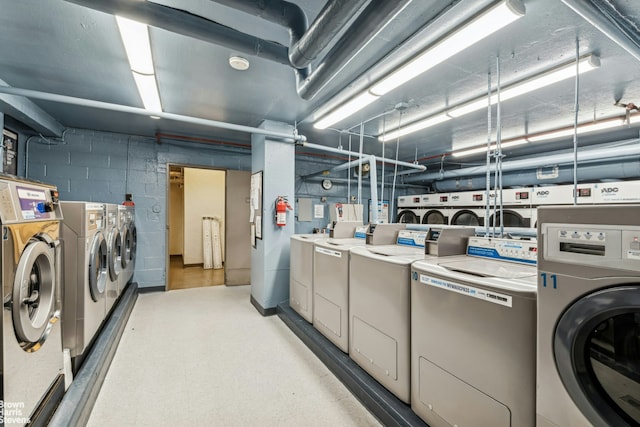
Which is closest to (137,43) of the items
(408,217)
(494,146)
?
(494,146)

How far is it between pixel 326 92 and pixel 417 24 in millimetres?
1260

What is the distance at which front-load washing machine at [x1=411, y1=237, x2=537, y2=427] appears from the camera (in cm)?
113

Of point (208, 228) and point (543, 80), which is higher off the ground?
point (543, 80)

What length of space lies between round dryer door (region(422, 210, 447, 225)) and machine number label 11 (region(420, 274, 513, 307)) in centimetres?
475

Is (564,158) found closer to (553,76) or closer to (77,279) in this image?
(553,76)

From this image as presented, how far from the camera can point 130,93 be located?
118 inches

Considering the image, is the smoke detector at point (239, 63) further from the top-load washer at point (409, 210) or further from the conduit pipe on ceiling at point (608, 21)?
the top-load washer at point (409, 210)

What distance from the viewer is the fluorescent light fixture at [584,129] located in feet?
11.1

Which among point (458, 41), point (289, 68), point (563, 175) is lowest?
point (563, 175)

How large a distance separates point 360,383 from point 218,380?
46.2 inches

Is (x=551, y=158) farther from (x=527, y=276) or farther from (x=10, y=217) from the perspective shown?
(x=10, y=217)

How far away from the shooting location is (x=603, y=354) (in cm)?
93

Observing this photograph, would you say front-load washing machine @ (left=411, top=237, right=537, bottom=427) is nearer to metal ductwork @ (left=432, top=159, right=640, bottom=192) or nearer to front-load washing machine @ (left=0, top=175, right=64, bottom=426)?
front-load washing machine @ (left=0, top=175, right=64, bottom=426)

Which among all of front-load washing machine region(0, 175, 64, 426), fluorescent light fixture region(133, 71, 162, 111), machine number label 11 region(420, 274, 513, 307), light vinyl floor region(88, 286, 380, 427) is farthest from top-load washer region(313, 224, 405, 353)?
fluorescent light fixture region(133, 71, 162, 111)
